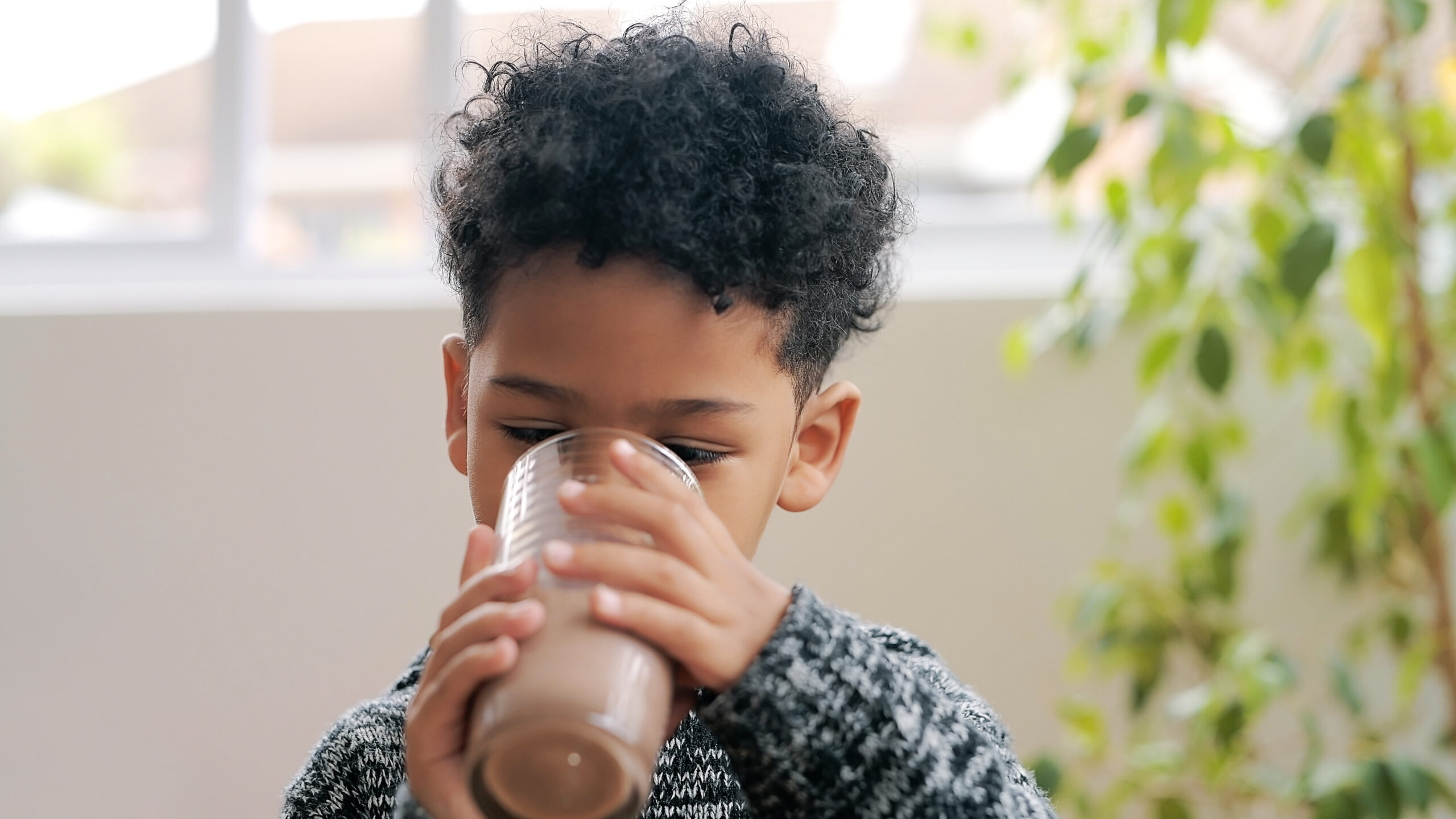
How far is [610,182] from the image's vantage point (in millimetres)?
629

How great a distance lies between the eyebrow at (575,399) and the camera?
615 mm

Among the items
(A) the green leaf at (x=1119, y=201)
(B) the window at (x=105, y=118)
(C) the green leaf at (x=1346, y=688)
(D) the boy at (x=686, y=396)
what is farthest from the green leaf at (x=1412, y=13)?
(B) the window at (x=105, y=118)

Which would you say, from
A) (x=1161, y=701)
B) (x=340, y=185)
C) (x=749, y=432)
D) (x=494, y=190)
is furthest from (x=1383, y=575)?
(x=340, y=185)

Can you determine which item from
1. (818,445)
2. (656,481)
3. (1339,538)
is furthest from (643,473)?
(1339,538)

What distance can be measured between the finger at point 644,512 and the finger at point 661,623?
0.08ft

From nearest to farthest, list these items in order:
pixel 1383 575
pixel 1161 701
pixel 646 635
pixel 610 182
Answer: pixel 646 635, pixel 610 182, pixel 1383 575, pixel 1161 701

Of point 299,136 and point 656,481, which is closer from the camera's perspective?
point 656,481

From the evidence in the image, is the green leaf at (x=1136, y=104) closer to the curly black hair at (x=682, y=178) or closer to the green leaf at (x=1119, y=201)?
the green leaf at (x=1119, y=201)

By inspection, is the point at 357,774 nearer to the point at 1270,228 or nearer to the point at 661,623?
the point at 661,623

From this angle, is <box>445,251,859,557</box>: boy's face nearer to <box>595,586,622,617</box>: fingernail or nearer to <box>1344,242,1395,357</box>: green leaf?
<box>595,586,622,617</box>: fingernail

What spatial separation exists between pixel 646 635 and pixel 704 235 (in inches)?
9.7

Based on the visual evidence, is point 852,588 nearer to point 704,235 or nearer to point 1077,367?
point 1077,367

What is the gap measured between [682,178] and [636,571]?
0.81 feet

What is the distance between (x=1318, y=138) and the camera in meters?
1.06
